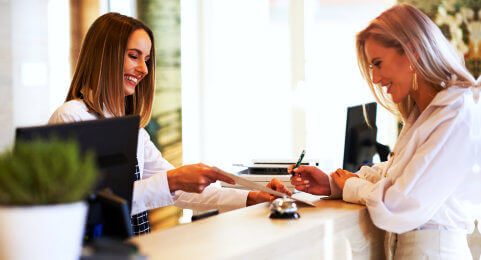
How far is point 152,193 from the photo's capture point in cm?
190

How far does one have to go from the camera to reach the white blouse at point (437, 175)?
4.83ft

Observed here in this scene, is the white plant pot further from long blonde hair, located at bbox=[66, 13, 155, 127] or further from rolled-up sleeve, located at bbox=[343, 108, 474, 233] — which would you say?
long blonde hair, located at bbox=[66, 13, 155, 127]

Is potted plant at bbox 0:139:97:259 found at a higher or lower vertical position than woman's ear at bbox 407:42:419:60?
lower

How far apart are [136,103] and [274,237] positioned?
1.35m

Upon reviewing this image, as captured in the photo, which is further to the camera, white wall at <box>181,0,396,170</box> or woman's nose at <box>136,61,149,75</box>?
white wall at <box>181,0,396,170</box>

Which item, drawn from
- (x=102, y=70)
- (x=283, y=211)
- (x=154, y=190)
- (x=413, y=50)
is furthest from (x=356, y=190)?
(x=102, y=70)

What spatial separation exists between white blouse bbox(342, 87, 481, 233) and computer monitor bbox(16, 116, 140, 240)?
0.73m

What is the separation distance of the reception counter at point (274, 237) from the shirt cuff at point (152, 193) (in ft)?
1.38

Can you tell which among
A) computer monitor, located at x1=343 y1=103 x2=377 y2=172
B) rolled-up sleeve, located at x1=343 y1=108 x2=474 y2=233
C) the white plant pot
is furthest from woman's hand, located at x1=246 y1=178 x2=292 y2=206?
the white plant pot

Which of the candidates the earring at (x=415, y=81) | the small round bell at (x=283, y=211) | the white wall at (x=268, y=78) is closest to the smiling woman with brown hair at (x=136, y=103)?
the small round bell at (x=283, y=211)

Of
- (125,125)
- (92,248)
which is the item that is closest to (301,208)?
(125,125)

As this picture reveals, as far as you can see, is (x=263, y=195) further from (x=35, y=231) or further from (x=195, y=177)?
(x=35, y=231)

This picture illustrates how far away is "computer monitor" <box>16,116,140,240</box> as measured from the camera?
112 cm

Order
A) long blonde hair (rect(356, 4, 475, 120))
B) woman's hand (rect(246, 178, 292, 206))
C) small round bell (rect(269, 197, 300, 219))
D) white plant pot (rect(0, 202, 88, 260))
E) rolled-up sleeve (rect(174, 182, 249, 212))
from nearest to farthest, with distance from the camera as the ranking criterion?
white plant pot (rect(0, 202, 88, 260)), small round bell (rect(269, 197, 300, 219)), long blonde hair (rect(356, 4, 475, 120)), woman's hand (rect(246, 178, 292, 206)), rolled-up sleeve (rect(174, 182, 249, 212))
